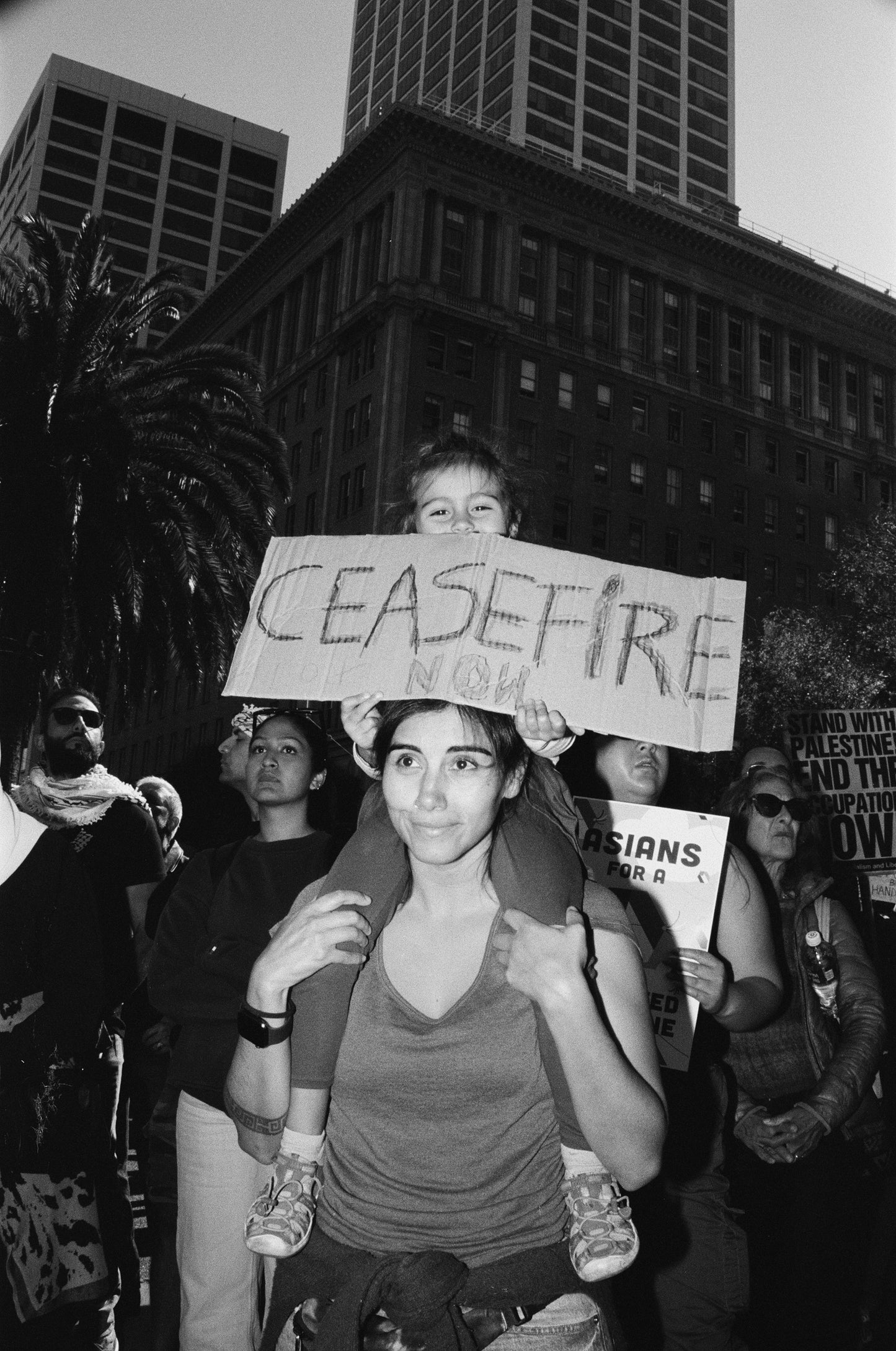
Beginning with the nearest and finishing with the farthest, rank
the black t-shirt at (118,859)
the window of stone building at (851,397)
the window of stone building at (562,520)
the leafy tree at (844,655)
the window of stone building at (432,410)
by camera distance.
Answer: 1. the black t-shirt at (118,859)
2. the leafy tree at (844,655)
3. the window of stone building at (432,410)
4. the window of stone building at (562,520)
5. the window of stone building at (851,397)

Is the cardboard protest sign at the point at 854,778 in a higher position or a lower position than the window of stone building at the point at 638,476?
lower

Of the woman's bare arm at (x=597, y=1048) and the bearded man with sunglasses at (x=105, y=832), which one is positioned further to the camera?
the bearded man with sunglasses at (x=105, y=832)

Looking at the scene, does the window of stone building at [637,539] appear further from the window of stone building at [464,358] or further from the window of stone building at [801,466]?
the window of stone building at [801,466]

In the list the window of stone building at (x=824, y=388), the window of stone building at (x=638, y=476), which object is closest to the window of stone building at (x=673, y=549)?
the window of stone building at (x=638, y=476)

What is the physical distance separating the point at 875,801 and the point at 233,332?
66.9 m

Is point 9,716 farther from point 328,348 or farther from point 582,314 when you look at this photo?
point 582,314

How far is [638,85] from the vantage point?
91.2 meters

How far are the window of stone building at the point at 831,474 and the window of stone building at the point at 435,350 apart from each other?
23484mm

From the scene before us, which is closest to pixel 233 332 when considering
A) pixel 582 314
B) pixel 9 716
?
pixel 582 314

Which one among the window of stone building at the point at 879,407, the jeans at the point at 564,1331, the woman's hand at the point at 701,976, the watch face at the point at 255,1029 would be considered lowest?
the jeans at the point at 564,1331

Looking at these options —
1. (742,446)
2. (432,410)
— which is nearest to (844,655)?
(432,410)

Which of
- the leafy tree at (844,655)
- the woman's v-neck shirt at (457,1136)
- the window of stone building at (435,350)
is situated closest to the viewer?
the woman's v-neck shirt at (457,1136)

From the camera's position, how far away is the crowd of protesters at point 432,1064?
208 cm

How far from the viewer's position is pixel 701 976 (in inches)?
129
